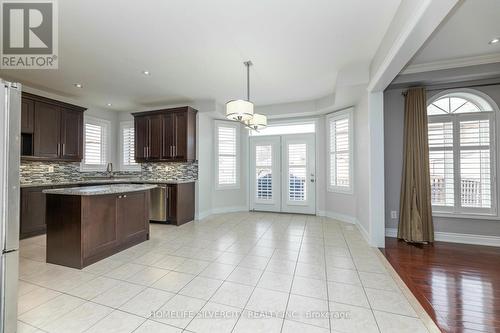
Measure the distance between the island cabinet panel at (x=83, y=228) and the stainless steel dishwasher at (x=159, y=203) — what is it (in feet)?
4.97

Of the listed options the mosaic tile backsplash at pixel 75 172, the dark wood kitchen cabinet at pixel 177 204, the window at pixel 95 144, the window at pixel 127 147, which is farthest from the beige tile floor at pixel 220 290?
the window at pixel 127 147

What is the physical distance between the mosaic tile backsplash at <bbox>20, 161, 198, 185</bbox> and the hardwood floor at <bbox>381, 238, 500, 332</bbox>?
4.25m

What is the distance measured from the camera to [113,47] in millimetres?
2920

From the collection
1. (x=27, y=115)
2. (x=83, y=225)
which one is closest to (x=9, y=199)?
(x=83, y=225)

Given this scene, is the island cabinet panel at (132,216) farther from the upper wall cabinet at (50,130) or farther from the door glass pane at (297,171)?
the door glass pane at (297,171)

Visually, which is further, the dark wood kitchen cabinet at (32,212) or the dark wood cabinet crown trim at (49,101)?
the dark wood cabinet crown trim at (49,101)

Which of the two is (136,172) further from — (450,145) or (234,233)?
(450,145)

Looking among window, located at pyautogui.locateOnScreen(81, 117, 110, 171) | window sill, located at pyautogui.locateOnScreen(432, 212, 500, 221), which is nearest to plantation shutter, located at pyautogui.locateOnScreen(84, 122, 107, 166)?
window, located at pyautogui.locateOnScreen(81, 117, 110, 171)

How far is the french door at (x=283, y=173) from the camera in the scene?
5.60m

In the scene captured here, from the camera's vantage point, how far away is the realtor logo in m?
2.25

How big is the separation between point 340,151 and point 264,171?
1.99m

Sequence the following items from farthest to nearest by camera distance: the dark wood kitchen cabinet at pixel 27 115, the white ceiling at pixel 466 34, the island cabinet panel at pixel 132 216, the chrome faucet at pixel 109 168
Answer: the chrome faucet at pixel 109 168 → the dark wood kitchen cabinet at pixel 27 115 → the island cabinet panel at pixel 132 216 → the white ceiling at pixel 466 34

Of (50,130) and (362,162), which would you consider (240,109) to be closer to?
(362,162)

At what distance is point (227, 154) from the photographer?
5.89 m
